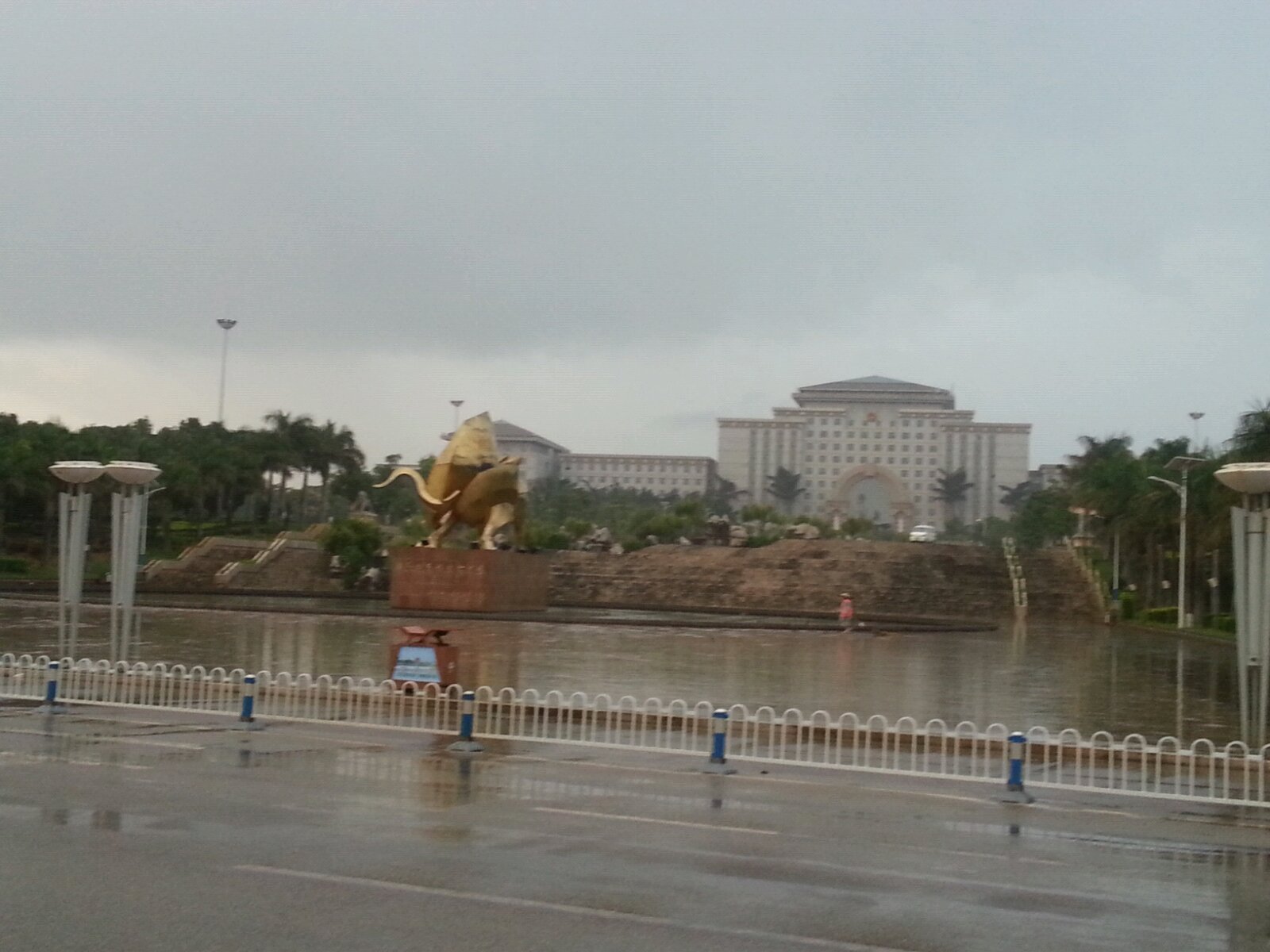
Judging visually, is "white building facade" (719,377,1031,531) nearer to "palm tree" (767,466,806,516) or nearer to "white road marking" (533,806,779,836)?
"palm tree" (767,466,806,516)

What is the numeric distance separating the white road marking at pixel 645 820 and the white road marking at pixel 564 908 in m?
2.28

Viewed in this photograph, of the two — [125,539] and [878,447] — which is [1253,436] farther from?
[878,447]

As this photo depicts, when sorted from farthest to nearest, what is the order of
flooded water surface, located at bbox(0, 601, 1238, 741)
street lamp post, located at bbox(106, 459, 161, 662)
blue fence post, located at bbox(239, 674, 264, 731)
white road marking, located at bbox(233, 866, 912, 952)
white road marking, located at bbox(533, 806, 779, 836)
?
flooded water surface, located at bbox(0, 601, 1238, 741)
street lamp post, located at bbox(106, 459, 161, 662)
blue fence post, located at bbox(239, 674, 264, 731)
white road marking, located at bbox(533, 806, 779, 836)
white road marking, located at bbox(233, 866, 912, 952)

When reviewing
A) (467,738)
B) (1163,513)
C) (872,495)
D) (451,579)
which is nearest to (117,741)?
(467,738)

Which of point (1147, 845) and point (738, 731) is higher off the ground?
point (738, 731)

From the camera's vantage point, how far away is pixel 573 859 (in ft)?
23.6

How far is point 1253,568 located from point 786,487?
11894 cm

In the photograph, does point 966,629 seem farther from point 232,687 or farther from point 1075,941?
point 1075,941

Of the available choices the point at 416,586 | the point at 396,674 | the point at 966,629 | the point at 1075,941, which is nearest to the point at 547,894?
the point at 1075,941

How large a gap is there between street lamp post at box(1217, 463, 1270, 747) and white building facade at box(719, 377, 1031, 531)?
115m

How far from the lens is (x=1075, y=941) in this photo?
5.84m

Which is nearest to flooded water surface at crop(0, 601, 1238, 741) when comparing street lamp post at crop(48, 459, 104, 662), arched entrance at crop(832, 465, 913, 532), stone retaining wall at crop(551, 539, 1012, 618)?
street lamp post at crop(48, 459, 104, 662)

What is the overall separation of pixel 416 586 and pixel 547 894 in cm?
2885

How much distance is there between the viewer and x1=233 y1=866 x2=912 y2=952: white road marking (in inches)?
223
